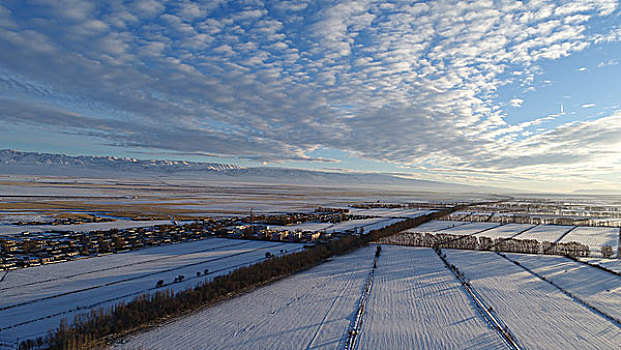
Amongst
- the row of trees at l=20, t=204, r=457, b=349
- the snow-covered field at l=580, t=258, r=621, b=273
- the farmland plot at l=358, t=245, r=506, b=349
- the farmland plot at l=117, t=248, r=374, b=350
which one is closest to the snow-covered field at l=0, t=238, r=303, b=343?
the row of trees at l=20, t=204, r=457, b=349

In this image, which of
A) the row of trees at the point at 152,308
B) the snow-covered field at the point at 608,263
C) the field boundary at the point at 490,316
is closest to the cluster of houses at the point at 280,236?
the row of trees at the point at 152,308

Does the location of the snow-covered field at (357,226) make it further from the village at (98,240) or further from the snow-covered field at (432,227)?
the village at (98,240)

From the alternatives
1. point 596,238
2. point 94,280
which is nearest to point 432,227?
point 596,238

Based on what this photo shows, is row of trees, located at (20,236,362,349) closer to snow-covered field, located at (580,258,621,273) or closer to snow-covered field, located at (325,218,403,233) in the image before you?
snow-covered field, located at (580,258,621,273)

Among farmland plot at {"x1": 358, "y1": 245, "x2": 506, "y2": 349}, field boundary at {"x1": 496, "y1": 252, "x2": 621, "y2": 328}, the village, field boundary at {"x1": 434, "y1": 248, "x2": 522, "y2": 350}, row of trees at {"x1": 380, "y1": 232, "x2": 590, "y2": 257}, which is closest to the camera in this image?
farmland plot at {"x1": 358, "y1": 245, "x2": 506, "y2": 349}

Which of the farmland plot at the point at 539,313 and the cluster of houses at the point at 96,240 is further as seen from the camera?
the cluster of houses at the point at 96,240

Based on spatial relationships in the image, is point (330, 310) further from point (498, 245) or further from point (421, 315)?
point (498, 245)
